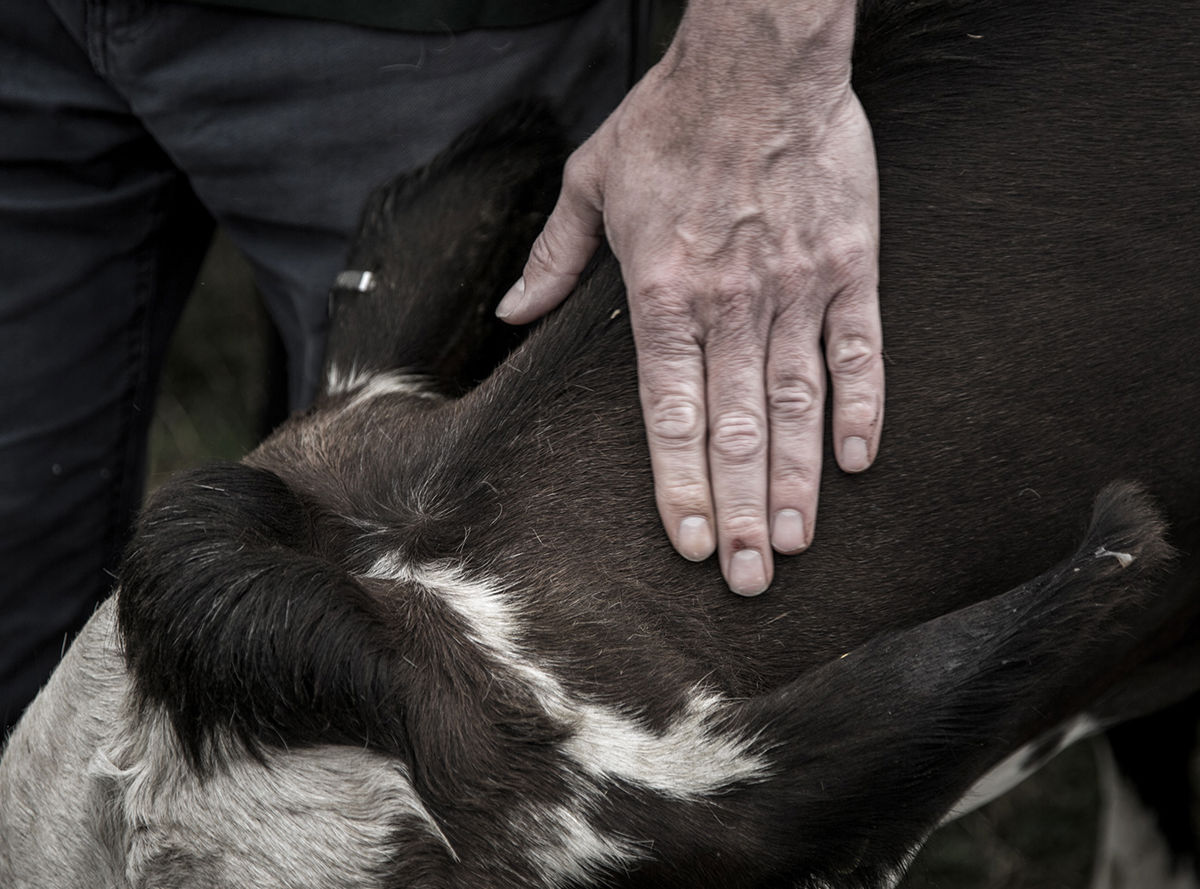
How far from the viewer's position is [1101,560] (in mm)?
1244

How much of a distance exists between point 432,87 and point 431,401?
63cm

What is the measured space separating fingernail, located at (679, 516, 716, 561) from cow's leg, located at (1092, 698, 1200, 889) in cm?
162

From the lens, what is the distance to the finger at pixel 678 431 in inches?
56.3

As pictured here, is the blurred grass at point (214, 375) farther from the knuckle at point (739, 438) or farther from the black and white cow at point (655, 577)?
the knuckle at point (739, 438)

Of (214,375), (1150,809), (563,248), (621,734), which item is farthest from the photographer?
(214,375)

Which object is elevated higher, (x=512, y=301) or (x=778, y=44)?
(x=778, y=44)

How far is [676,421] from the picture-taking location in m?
1.44

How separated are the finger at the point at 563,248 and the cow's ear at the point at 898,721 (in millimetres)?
571

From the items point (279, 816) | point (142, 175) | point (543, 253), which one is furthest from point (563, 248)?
point (142, 175)

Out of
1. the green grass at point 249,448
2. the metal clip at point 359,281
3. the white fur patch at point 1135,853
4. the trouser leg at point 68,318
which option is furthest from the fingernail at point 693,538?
the white fur patch at point 1135,853

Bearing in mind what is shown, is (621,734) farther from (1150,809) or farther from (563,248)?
(1150,809)

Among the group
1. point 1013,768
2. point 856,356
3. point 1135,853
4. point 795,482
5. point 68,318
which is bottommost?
point 1135,853

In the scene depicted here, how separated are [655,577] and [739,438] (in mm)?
173

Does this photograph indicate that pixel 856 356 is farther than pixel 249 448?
No
